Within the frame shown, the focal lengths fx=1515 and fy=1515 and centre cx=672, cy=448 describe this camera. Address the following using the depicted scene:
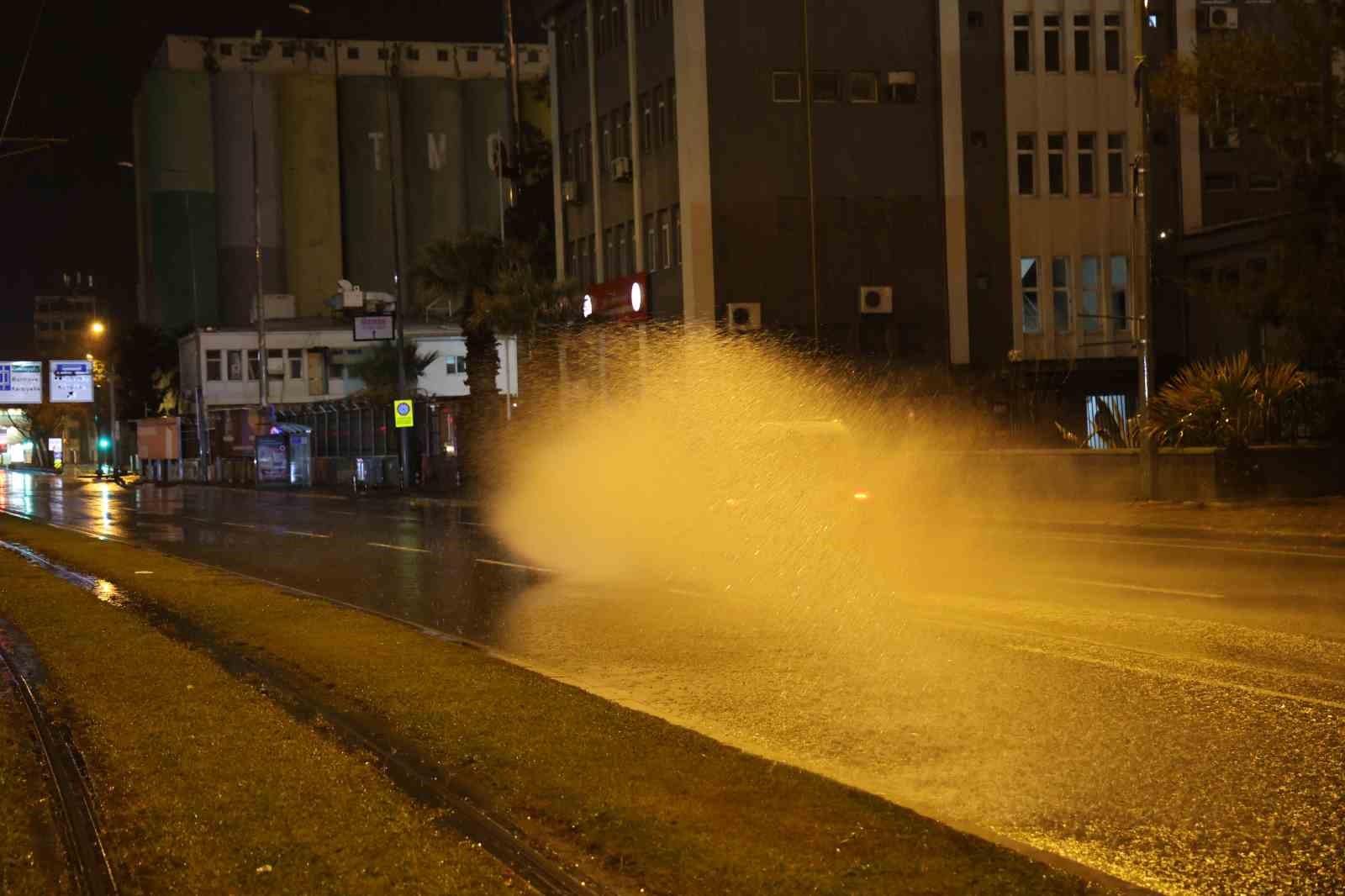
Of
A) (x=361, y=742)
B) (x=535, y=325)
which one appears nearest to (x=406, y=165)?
(x=535, y=325)

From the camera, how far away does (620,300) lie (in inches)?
1831

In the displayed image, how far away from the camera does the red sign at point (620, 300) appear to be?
45.2m

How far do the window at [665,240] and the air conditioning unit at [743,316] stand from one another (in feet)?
10.1

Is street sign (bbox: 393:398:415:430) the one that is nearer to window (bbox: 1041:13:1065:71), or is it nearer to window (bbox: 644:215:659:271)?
window (bbox: 644:215:659:271)

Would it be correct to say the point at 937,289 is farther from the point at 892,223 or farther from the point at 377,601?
the point at 377,601

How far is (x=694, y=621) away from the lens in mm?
14133

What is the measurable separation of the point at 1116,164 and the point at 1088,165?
925 mm

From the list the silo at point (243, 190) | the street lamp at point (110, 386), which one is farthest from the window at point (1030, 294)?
the silo at point (243, 190)

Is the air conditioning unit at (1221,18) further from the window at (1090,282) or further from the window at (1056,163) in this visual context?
the window at (1090,282)

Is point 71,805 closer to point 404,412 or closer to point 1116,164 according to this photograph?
point 404,412

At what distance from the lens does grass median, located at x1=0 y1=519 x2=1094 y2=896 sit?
5.73m

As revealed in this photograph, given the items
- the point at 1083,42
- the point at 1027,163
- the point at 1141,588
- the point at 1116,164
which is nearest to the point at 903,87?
the point at 1027,163

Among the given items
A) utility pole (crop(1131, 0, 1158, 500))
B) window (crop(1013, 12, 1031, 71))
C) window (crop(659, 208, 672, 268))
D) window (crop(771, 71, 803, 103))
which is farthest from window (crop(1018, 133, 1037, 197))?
utility pole (crop(1131, 0, 1158, 500))

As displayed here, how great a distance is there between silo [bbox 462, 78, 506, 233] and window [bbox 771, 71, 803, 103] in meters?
59.6
